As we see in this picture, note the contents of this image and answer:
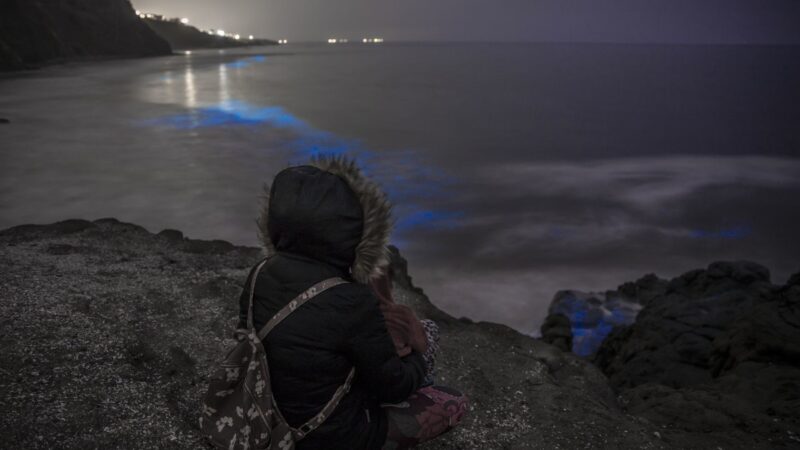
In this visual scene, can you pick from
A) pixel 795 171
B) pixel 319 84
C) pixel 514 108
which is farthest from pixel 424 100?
pixel 795 171

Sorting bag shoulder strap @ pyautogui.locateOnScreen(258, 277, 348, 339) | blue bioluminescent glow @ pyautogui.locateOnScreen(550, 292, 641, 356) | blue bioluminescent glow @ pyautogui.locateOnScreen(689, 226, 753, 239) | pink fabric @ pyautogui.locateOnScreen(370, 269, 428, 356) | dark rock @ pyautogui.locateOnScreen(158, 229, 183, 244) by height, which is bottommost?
blue bioluminescent glow @ pyautogui.locateOnScreen(550, 292, 641, 356)

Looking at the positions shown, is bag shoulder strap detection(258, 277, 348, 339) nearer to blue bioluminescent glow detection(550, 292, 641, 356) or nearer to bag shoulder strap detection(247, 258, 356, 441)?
bag shoulder strap detection(247, 258, 356, 441)

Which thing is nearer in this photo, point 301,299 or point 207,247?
point 301,299

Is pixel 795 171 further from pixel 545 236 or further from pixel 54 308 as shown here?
pixel 54 308

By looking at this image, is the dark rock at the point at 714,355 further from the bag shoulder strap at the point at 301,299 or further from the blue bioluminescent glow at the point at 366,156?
the blue bioluminescent glow at the point at 366,156

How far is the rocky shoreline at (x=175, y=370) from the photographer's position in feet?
13.9

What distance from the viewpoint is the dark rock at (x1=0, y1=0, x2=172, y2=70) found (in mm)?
72562

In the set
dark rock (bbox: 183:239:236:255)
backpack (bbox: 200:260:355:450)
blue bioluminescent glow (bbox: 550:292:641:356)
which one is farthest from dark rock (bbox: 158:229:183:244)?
blue bioluminescent glow (bbox: 550:292:641:356)

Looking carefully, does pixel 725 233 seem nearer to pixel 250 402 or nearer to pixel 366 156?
pixel 366 156

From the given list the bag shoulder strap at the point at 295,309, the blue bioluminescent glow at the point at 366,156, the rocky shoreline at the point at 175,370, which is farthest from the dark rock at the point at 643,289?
the bag shoulder strap at the point at 295,309

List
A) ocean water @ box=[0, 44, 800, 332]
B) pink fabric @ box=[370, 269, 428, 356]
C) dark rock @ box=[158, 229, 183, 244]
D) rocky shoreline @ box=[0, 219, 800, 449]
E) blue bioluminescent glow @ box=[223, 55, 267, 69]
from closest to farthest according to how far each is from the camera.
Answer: pink fabric @ box=[370, 269, 428, 356]
rocky shoreline @ box=[0, 219, 800, 449]
dark rock @ box=[158, 229, 183, 244]
ocean water @ box=[0, 44, 800, 332]
blue bioluminescent glow @ box=[223, 55, 267, 69]

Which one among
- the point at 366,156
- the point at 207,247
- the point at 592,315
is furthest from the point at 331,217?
the point at 366,156

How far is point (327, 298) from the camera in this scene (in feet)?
8.31

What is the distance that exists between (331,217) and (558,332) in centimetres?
940
